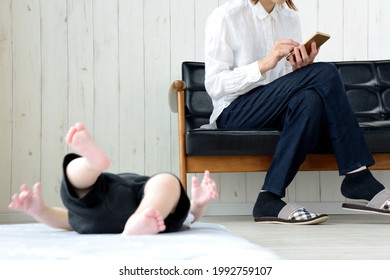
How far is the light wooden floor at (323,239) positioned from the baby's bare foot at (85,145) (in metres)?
0.48

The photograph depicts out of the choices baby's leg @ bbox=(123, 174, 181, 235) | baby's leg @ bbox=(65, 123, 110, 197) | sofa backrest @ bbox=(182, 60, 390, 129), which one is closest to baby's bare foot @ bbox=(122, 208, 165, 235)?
baby's leg @ bbox=(123, 174, 181, 235)

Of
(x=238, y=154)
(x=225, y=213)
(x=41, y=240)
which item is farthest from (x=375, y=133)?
(x=41, y=240)

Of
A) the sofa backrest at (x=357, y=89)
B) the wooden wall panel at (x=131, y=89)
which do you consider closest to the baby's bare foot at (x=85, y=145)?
the sofa backrest at (x=357, y=89)

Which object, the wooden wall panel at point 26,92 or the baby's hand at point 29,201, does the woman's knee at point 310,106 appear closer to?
the baby's hand at point 29,201

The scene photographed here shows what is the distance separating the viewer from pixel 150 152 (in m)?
3.60

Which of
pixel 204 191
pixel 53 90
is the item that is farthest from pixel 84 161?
pixel 53 90

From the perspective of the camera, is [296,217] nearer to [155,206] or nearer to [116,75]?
[155,206]

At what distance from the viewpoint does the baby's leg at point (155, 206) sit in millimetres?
1501

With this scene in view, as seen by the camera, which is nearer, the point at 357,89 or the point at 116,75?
the point at 357,89

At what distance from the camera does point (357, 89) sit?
3406 mm

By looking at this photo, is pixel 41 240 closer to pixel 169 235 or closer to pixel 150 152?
pixel 169 235

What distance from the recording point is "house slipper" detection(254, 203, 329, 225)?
2557mm

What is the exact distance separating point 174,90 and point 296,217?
0.85 m

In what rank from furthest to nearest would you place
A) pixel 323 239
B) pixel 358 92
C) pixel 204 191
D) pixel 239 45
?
pixel 358 92
pixel 239 45
pixel 323 239
pixel 204 191
